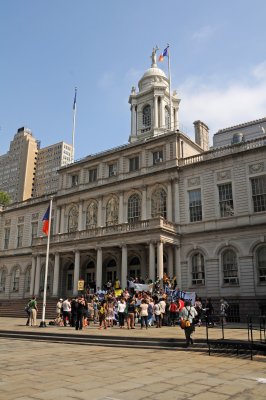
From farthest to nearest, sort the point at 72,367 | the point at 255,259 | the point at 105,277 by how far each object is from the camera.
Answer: the point at 105,277
the point at 255,259
the point at 72,367

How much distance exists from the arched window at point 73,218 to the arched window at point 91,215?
1.67 meters

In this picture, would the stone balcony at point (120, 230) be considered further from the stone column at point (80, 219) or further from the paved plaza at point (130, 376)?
the paved plaza at point (130, 376)

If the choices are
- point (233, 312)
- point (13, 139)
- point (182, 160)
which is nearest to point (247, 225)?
point (233, 312)

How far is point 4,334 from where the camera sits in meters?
19.3

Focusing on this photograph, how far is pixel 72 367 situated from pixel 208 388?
3.94 metres

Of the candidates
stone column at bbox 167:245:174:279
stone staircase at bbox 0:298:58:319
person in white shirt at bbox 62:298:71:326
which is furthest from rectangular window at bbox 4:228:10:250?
person in white shirt at bbox 62:298:71:326

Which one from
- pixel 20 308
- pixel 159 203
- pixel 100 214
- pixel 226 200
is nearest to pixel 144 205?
pixel 159 203

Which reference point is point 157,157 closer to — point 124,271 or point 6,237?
point 124,271

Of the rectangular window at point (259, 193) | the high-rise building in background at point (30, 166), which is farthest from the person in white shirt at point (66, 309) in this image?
the high-rise building in background at point (30, 166)

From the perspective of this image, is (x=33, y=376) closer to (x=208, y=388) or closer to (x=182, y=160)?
(x=208, y=388)

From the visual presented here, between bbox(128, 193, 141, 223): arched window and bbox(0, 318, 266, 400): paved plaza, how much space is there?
2286 cm

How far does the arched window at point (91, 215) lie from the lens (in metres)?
38.2

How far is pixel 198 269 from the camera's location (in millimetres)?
30453

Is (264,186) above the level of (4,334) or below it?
above
